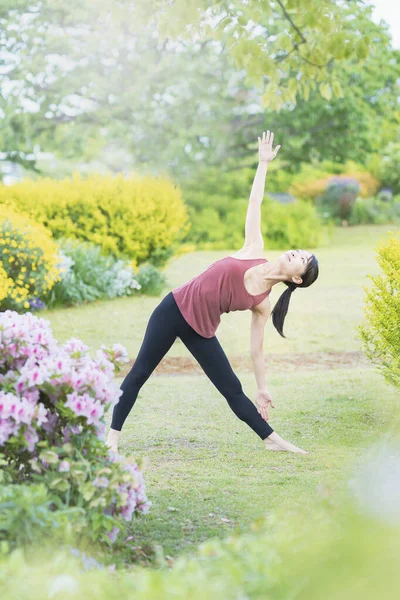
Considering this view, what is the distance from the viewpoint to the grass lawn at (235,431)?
3957 mm

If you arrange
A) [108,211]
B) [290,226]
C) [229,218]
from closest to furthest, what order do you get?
1. [108,211]
2. [290,226]
3. [229,218]

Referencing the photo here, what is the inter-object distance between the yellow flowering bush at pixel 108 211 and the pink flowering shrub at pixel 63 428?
9192 millimetres

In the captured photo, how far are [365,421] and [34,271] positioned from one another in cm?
538

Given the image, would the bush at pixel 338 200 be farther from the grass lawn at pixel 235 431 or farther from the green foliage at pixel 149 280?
the grass lawn at pixel 235 431

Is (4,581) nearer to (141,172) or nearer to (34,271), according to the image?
(34,271)

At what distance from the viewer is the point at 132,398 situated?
15.5 ft

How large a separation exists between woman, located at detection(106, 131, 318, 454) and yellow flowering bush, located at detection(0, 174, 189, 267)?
8.08 meters

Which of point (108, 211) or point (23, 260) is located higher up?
point (23, 260)

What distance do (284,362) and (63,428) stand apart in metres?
5.73

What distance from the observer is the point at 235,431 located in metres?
5.80

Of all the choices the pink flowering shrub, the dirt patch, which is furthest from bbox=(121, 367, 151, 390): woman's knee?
the dirt patch

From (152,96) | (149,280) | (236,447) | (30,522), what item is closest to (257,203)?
(236,447)

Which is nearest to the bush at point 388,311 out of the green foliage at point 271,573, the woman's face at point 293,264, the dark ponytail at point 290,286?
the dark ponytail at point 290,286

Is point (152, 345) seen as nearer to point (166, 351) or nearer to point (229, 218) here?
point (166, 351)
